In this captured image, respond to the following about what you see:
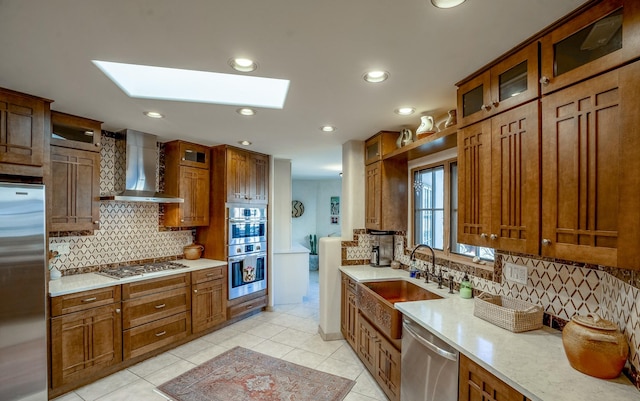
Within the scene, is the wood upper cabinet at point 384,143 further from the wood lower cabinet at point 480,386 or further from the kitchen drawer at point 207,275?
the kitchen drawer at point 207,275

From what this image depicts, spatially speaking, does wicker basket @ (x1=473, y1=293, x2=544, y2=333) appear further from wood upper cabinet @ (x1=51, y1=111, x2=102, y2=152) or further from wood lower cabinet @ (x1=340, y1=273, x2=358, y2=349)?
wood upper cabinet @ (x1=51, y1=111, x2=102, y2=152)

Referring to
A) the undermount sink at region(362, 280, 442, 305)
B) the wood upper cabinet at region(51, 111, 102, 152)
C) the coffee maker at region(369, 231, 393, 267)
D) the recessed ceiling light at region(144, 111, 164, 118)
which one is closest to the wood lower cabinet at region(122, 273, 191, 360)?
the wood upper cabinet at region(51, 111, 102, 152)

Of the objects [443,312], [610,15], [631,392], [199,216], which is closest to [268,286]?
[199,216]

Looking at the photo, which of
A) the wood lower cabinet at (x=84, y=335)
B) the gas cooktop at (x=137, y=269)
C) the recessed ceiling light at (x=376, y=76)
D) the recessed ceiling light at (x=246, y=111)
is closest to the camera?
the recessed ceiling light at (x=376, y=76)

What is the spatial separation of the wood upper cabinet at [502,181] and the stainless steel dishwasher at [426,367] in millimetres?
668

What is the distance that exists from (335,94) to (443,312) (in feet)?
5.75

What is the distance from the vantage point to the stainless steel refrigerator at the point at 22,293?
2.17 metres

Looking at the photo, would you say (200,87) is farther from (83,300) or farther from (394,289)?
(394,289)

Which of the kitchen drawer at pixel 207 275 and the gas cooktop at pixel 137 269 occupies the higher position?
the gas cooktop at pixel 137 269

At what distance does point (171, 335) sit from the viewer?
11.3ft

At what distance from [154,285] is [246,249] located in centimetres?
139

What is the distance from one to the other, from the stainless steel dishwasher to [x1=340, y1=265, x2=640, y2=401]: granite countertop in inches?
2.9

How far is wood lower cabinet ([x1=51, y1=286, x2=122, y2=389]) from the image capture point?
255 centimetres


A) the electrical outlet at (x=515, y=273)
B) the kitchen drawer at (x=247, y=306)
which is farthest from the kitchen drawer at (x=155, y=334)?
the electrical outlet at (x=515, y=273)
